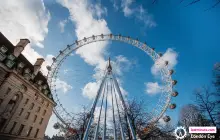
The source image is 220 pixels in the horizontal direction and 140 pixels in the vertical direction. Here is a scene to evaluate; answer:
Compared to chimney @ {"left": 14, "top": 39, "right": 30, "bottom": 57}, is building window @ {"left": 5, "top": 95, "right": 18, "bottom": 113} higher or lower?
lower

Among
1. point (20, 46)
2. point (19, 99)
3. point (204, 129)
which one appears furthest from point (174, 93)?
point (20, 46)

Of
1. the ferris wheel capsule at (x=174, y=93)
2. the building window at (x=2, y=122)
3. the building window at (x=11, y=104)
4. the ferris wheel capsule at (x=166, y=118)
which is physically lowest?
the building window at (x=2, y=122)

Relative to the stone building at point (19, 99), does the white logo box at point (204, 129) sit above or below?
below

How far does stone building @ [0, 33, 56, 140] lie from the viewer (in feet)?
89.1

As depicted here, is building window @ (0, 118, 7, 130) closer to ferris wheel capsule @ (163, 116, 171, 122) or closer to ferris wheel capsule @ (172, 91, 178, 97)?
ferris wheel capsule @ (163, 116, 171, 122)

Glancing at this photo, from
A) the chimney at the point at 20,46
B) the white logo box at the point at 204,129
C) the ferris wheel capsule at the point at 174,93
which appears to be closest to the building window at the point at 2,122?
the chimney at the point at 20,46

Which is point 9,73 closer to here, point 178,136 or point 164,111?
point 164,111

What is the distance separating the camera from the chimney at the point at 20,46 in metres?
32.3

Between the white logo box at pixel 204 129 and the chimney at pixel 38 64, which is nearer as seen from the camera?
the white logo box at pixel 204 129

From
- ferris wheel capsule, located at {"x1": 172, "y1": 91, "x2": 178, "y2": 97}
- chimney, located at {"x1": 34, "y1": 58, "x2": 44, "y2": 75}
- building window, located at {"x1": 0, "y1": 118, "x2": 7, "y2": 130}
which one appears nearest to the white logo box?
ferris wheel capsule, located at {"x1": 172, "y1": 91, "x2": 178, "y2": 97}

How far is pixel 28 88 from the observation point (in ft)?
108

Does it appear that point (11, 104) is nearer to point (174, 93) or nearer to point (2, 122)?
point (2, 122)

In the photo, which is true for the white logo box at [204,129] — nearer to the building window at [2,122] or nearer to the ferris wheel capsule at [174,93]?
the ferris wheel capsule at [174,93]

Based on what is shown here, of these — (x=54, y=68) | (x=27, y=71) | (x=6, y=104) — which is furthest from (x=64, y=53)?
(x=6, y=104)
